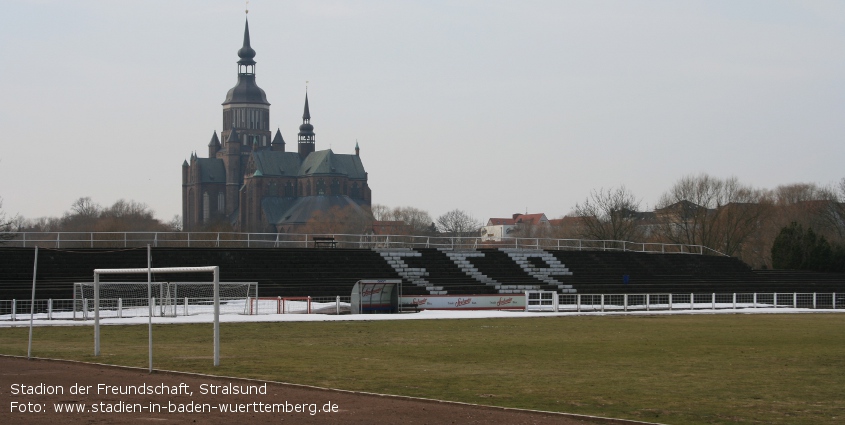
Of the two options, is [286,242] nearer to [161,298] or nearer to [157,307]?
[157,307]

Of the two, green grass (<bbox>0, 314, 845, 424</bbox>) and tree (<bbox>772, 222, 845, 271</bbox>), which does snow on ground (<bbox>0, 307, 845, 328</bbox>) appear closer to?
green grass (<bbox>0, 314, 845, 424</bbox>)

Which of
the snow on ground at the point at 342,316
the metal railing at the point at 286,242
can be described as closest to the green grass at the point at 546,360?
the snow on ground at the point at 342,316

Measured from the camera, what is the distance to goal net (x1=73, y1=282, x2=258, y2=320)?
1553 inches

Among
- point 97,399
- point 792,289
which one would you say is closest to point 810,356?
point 97,399

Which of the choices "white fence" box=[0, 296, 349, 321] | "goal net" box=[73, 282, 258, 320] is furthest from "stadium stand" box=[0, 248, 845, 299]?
"white fence" box=[0, 296, 349, 321]

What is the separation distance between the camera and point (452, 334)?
31266mm

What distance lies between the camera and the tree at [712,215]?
305 ft

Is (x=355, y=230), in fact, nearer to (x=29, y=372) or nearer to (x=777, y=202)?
(x=777, y=202)

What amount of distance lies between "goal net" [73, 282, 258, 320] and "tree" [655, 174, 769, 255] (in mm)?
57774

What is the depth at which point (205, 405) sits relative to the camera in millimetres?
15023

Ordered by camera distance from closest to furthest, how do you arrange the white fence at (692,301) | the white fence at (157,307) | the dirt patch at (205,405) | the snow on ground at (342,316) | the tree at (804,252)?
1. the dirt patch at (205,405)
2. the snow on ground at (342,316)
3. the white fence at (157,307)
4. the white fence at (692,301)
5. the tree at (804,252)

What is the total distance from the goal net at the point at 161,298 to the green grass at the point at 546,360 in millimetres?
6125

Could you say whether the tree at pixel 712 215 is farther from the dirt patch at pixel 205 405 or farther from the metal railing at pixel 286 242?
the dirt patch at pixel 205 405

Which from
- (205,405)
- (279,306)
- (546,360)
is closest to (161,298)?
(279,306)
